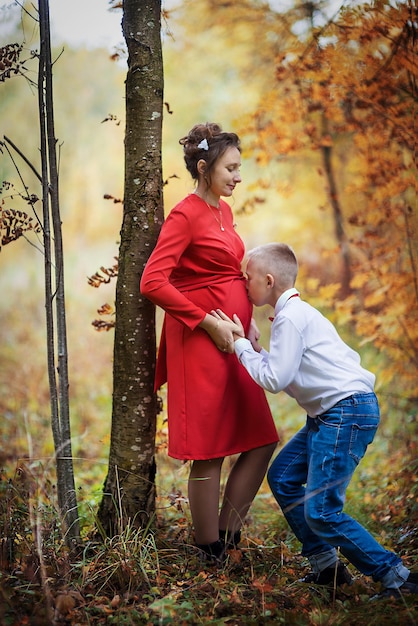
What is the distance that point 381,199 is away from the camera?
5.30 metres

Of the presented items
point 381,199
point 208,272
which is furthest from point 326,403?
point 381,199

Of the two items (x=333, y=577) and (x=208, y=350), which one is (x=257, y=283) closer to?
(x=208, y=350)

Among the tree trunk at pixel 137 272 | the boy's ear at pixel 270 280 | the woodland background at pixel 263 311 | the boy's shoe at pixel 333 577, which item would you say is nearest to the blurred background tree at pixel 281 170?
the woodland background at pixel 263 311

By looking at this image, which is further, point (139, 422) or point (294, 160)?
point (294, 160)

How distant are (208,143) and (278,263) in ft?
2.15

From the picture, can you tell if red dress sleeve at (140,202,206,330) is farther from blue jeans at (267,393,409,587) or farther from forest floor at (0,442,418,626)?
forest floor at (0,442,418,626)

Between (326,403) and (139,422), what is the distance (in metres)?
0.96

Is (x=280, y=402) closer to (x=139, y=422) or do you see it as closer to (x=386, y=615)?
(x=139, y=422)

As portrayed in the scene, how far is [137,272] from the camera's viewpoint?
3135mm

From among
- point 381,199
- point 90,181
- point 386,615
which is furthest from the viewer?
point 90,181

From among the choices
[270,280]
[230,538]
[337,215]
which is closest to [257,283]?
[270,280]

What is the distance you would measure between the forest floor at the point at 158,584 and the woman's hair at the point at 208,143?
1.67 meters

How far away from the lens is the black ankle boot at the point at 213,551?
9.94 ft

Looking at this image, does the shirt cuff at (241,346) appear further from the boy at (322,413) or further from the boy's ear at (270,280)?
the boy's ear at (270,280)
